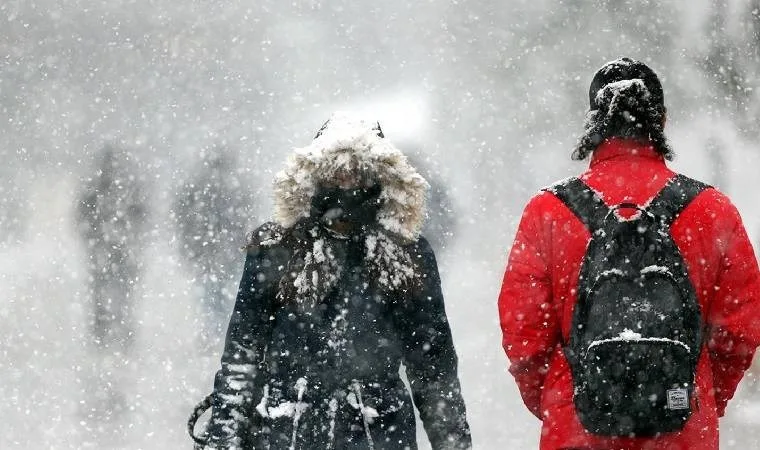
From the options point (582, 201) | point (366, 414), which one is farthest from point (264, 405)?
point (582, 201)

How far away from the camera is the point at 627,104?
3230mm

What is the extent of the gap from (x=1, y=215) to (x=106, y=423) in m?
26.7

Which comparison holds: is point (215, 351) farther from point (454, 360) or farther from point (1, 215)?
point (454, 360)

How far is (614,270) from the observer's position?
9.63ft

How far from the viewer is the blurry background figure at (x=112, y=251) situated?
122 feet

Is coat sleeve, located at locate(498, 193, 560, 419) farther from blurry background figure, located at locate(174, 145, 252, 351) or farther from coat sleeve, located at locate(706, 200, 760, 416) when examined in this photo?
blurry background figure, located at locate(174, 145, 252, 351)

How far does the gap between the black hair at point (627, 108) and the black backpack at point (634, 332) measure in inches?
12.9

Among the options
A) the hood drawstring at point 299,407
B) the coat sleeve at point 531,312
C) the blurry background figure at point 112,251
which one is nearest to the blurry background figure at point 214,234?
the blurry background figure at point 112,251

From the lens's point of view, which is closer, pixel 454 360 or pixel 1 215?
pixel 454 360

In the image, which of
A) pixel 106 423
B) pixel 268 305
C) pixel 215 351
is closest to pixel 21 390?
pixel 215 351

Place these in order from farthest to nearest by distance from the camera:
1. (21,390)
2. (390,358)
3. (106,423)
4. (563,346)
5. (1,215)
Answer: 1. (1,215)
2. (21,390)
3. (106,423)
4. (390,358)
5. (563,346)

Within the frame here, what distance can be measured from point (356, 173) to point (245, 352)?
2.37 ft

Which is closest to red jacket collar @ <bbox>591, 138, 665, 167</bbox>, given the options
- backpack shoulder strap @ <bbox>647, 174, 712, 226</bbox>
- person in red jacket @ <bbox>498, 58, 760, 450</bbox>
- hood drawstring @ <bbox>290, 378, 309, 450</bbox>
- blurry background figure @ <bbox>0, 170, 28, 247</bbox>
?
person in red jacket @ <bbox>498, 58, 760, 450</bbox>

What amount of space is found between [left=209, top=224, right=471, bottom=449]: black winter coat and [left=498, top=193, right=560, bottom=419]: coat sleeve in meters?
0.50
